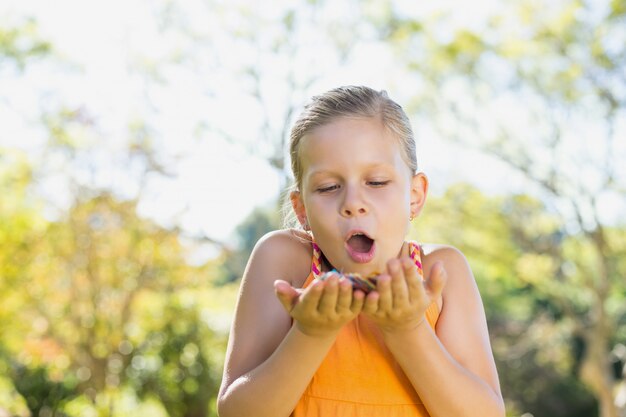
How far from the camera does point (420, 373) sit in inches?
55.8

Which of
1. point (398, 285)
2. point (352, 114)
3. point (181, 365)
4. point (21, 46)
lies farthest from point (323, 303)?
point (21, 46)

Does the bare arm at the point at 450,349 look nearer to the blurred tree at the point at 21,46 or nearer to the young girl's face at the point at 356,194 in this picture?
the young girl's face at the point at 356,194

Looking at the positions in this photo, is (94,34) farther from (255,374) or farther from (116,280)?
(255,374)

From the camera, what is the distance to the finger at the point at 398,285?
1215 mm

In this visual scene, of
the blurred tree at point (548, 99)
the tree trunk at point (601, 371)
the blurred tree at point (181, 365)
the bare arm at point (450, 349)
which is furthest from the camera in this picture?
the tree trunk at point (601, 371)

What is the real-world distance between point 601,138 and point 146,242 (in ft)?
28.6

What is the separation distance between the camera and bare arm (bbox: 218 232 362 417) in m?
1.28

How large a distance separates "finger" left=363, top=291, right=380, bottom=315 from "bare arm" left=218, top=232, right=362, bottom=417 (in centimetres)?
2

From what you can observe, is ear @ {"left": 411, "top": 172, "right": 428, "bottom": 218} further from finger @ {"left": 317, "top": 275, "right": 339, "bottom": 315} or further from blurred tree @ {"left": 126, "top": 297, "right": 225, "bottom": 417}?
blurred tree @ {"left": 126, "top": 297, "right": 225, "bottom": 417}

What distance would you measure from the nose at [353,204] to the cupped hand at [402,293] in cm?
24

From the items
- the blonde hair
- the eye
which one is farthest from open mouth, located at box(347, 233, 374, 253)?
the blonde hair

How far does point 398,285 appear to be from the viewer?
1.23 metres

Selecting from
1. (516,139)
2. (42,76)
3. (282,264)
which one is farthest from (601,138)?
(282,264)

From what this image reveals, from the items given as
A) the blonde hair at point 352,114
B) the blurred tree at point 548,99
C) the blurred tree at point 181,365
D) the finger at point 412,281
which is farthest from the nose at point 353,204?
the blurred tree at point 181,365
